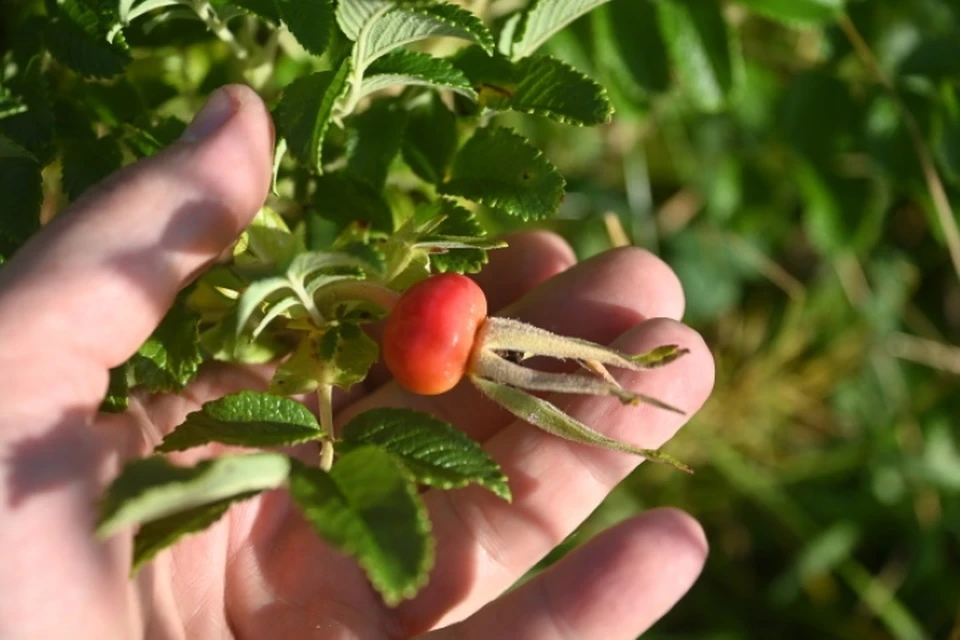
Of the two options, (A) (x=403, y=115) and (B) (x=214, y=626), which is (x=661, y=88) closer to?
(A) (x=403, y=115)

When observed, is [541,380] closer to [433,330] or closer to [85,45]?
[433,330]

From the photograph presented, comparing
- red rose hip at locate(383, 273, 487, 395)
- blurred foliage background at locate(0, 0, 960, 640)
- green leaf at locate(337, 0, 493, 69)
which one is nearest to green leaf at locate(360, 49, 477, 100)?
green leaf at locate(337, 0, 493, 69)

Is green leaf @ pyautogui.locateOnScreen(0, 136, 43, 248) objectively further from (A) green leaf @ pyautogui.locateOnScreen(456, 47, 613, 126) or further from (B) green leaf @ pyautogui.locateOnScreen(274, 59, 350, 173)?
(A) green leaf @ pyautogui.locateOnScreen(456, 47, 613, 126)

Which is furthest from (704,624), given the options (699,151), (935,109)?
(935,109)

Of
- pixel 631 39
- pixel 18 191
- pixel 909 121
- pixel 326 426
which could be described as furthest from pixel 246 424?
pixel 909 121

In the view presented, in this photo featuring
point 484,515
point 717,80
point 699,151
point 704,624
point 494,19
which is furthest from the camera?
point 704,624
